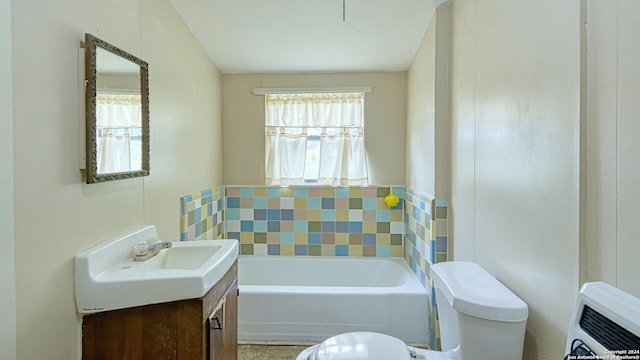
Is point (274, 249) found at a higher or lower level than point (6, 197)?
lower

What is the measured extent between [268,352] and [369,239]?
1341 mm

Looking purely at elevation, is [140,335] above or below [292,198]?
below

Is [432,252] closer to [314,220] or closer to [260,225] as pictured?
[314,220]

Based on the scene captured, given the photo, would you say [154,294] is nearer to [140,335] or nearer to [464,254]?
[140,335]

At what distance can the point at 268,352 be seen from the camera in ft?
8.13

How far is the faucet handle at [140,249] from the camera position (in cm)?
173

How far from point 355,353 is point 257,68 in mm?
2574

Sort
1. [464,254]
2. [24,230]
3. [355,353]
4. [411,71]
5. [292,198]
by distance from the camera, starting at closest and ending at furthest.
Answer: [24,230]
[355,353]
[464,254]
[411,71]
[292,198]

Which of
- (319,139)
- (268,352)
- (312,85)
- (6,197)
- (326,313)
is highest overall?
(312,85)

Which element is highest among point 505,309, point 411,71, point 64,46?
point 411,71

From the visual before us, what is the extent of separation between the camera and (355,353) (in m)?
1.38

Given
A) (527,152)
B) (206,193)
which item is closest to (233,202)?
(206,193)

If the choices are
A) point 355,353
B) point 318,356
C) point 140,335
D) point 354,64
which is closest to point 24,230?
point 140,335

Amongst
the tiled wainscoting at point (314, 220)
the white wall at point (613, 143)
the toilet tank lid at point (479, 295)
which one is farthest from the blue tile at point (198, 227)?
the white wall at point (613, 143)
